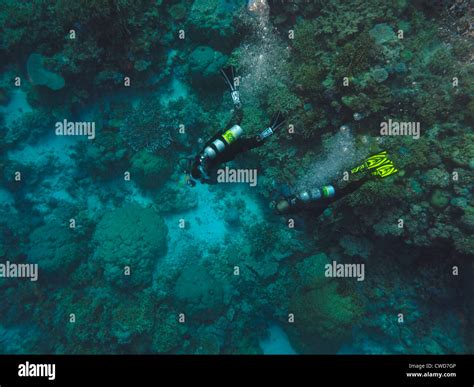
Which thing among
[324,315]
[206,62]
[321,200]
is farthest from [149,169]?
[324,315]

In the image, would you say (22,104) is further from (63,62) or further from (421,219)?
(421,219)

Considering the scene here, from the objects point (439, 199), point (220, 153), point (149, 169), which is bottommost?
point (439, 199)

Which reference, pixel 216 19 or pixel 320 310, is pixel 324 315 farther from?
pixel 216 19

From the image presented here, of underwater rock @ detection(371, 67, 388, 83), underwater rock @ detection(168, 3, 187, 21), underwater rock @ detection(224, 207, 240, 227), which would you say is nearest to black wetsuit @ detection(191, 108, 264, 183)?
underwater rock @ detection(224, 207, 240, 227)

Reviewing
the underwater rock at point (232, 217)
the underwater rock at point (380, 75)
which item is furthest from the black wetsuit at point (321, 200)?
the underwater rock at point (232, 217)
